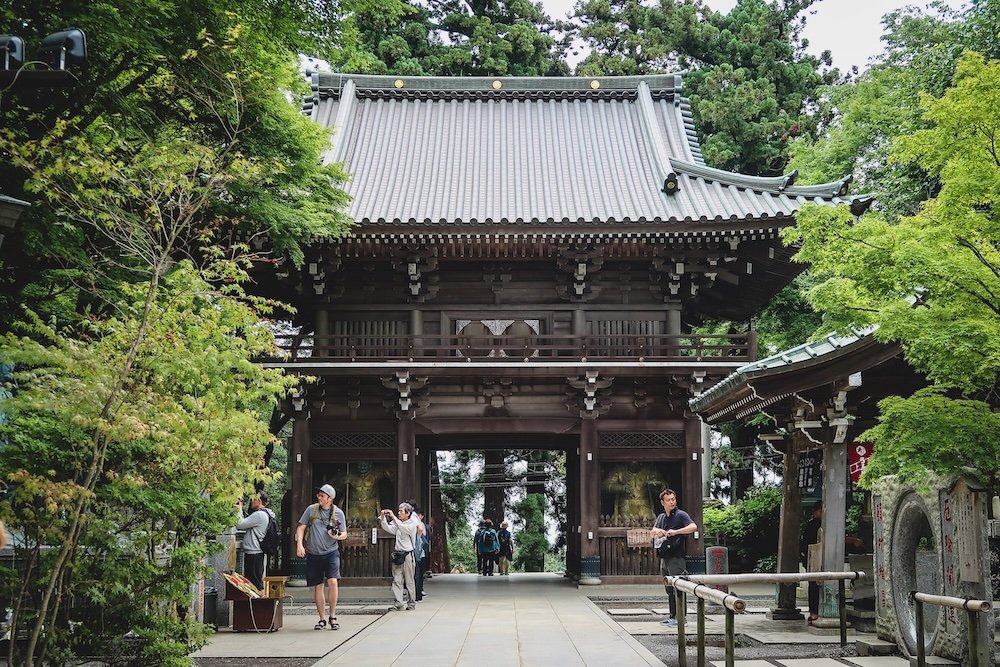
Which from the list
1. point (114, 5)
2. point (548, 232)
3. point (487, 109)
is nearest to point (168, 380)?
point (114, 5)

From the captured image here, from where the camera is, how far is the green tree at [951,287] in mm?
8078

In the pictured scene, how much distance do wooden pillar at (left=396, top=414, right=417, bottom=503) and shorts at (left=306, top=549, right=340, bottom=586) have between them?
685 centimetres

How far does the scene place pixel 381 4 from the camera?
1109cm

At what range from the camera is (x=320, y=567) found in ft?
41.2

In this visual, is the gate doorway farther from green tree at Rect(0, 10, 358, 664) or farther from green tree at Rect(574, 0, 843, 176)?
green tree at Rect(0, 10, 358, 664)

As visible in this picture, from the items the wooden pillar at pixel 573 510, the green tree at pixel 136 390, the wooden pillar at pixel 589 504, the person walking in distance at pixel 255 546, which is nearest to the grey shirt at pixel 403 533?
the person walking in distance at pixel 255 546

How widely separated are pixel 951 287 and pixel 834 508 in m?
4.53

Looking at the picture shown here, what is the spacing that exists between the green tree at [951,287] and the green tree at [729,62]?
82.9ft

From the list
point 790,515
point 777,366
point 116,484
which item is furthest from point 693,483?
point 116,484

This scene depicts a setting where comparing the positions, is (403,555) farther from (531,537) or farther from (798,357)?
(531,537)

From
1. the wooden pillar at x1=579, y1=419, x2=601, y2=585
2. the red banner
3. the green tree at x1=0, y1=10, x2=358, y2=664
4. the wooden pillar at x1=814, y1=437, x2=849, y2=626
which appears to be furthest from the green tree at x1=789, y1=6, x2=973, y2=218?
the green tree at x1=0, y1=10, x2=358, y2=664

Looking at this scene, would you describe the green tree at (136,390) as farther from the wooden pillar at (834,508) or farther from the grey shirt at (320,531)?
the wooden pillar at (834,508)

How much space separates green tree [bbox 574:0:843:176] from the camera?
34.1 metres

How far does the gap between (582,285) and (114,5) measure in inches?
479
